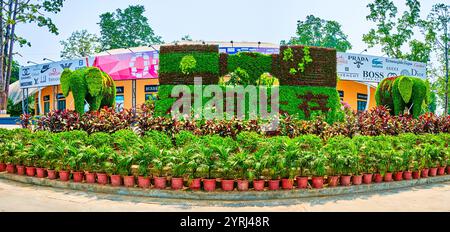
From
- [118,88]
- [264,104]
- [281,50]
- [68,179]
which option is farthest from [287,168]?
[118,88]

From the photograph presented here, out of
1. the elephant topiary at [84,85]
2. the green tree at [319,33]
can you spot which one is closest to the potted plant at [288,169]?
the elephant topiary at [84,85]

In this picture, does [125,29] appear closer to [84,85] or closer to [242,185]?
[84,85]

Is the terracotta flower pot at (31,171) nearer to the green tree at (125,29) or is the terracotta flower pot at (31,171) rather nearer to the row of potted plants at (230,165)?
the row of potted plants at (230,165)

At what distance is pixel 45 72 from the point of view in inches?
1059

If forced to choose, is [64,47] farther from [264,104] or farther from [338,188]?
[338,188]

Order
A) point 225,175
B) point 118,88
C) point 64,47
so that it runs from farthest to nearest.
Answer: point 64,47
point 118,88
point 225,175

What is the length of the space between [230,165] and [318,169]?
4.25ft

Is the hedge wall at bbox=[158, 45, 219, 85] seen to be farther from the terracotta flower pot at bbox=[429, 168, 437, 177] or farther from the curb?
the terracotta flower pot at bbox=[429, 168, 437, 177]

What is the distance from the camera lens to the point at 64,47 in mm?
46500

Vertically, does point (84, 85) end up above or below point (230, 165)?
above

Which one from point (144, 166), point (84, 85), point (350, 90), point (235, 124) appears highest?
point (350, 90)

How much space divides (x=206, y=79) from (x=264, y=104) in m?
1.88

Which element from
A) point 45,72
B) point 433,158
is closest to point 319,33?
point 45,72

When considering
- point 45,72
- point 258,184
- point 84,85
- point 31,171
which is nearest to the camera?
point 258,184
